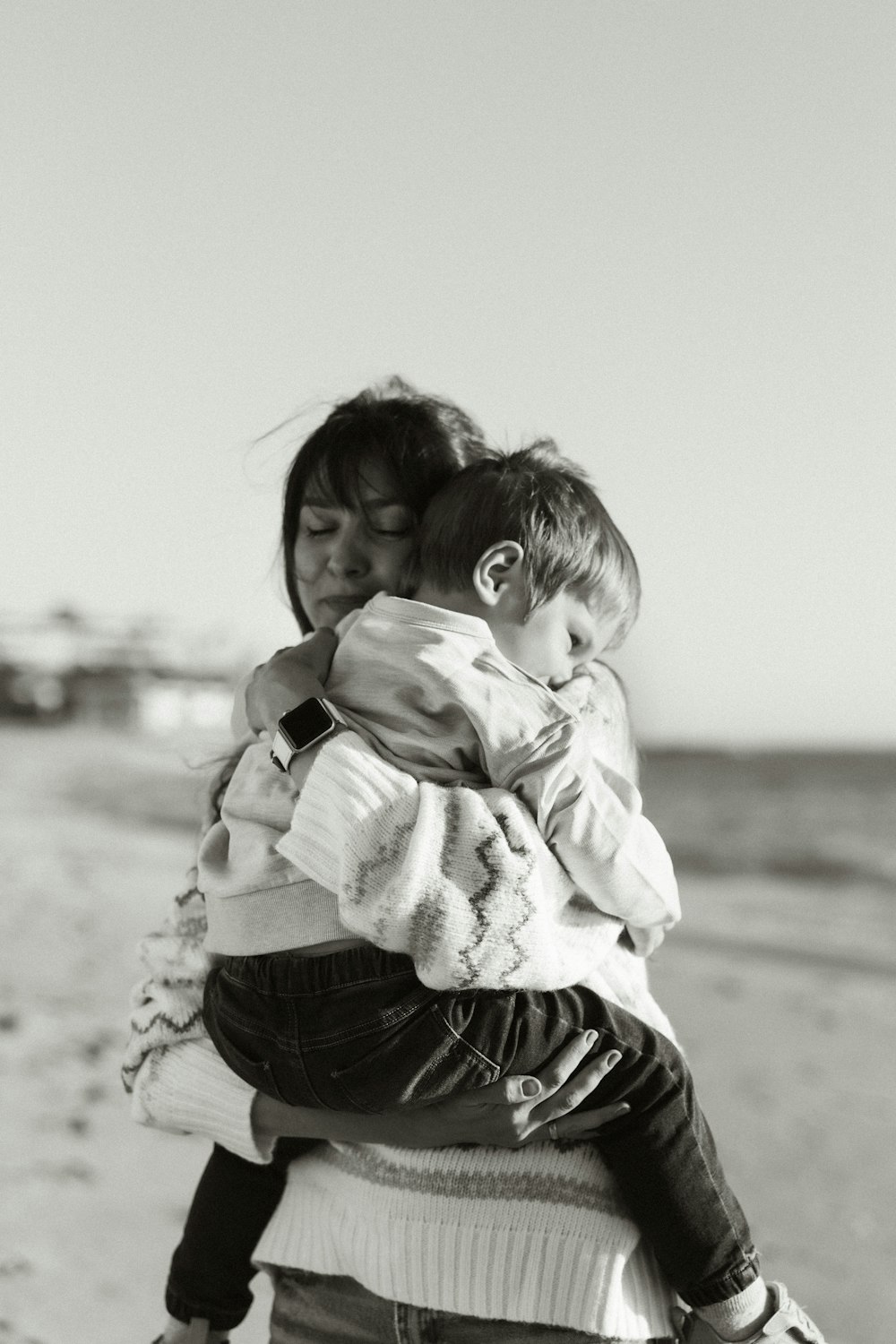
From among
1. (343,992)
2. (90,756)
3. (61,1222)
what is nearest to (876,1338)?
(61,1222)

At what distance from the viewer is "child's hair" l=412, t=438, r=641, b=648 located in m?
1.64

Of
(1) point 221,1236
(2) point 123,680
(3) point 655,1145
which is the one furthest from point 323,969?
(2) point 123,680

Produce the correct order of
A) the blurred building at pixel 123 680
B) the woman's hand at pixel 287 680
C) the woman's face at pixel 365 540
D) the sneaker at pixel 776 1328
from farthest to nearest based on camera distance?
the blurred building at pixel 123 680
the woman's face at pixel 365 540
the woman's hand at pixel 287 680
the sneaker at pixel 776 1328

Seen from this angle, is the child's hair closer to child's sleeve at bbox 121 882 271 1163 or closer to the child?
the child

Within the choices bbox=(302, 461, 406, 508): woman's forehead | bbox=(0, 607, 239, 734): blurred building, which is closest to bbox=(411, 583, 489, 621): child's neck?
bbox=(302, 461, 406, 508): woman's forehead

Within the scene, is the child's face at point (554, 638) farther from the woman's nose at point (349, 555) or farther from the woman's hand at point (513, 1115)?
the woman's hand at point (513, 1115)

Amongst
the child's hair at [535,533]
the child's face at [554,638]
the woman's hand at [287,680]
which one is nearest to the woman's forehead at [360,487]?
the child's hair at [535,533]

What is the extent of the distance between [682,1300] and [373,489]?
1.19m

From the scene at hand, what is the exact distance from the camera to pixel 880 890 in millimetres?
12773

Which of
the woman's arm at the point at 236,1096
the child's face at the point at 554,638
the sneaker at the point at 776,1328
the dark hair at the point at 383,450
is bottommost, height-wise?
the sneaker at the point at 776,1328

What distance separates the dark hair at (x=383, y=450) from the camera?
1.90m

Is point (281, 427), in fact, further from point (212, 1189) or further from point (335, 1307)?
point (335, 1307)

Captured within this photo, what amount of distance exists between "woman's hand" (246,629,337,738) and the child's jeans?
1.00 ft

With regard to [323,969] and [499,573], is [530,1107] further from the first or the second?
[499,573]
